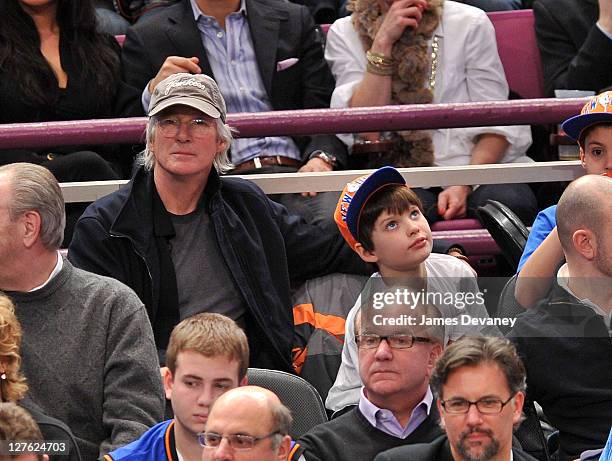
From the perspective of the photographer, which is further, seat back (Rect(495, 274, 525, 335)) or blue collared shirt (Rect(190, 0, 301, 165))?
blue collared shirt (Rect(190, 0, 301, 165))

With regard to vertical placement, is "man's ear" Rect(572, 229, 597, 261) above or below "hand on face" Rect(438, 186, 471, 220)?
above

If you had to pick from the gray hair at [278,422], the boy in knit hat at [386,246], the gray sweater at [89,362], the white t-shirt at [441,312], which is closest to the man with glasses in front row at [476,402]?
the white t-shirt at [441,312]

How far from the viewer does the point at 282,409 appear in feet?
8.32

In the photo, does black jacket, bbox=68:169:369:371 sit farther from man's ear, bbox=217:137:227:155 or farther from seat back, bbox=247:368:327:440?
seat back, bbox=247:368:327:440

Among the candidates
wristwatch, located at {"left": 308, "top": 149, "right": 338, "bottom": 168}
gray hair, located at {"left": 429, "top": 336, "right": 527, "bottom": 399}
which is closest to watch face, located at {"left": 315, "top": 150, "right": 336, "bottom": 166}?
wristwatch, located at {"left": 308, "top": 149, "right": 338, "bottom": 168}

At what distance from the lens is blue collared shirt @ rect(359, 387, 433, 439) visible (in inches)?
109

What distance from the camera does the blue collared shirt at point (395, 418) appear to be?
2.77 metres

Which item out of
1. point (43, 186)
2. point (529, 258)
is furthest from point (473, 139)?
point (43, 186)

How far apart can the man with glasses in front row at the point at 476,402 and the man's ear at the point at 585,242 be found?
0.44 meters

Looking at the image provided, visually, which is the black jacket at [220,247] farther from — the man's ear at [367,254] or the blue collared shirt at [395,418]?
the blue collared shirt at [395,418]

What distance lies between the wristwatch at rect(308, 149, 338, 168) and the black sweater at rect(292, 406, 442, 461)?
5.56 feet

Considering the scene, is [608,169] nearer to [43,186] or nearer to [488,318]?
[488,318]

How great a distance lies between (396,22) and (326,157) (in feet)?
1.64

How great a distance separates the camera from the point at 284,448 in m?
2.53
